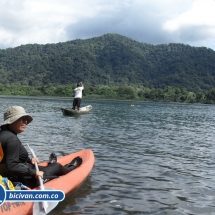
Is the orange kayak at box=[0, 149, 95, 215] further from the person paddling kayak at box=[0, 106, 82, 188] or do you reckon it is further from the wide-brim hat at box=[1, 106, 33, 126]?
the wide-brim hat at box=[1, 106, 33, 126]

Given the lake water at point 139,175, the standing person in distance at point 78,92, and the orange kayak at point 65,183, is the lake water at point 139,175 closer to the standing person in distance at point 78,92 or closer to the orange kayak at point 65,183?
the orange kayak at point 65,183

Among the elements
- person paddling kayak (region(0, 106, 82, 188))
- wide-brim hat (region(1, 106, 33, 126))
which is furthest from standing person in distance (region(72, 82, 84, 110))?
wide-brim hat (region(1, 106, 33, 126))

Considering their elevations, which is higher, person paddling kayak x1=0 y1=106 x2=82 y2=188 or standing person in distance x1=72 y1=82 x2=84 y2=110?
standing person in distance x1=72 y1=82 x2=84 y2=110

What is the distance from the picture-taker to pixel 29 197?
4.11 m

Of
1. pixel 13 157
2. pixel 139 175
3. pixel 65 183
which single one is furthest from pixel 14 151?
pixel 139 175

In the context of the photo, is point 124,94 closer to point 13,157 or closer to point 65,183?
point 65,183

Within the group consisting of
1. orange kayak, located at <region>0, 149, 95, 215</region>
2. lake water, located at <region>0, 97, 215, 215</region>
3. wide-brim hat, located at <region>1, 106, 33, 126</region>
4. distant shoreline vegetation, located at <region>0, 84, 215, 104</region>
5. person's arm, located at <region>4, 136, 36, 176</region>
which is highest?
distant shoreline vegetation, located at <region>0, 84, 215, 104</region>

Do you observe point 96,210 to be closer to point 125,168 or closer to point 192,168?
point 125,168

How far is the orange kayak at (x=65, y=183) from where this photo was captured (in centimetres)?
526

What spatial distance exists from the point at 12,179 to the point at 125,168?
4.49 meters

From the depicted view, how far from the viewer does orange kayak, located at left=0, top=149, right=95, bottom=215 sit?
5261mm

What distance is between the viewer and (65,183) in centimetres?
681

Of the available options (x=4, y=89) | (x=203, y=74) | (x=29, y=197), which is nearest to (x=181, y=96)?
(x=4, y=89)

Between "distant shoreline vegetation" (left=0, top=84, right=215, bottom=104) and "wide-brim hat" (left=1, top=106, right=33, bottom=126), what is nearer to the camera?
"wide-brim hat" (left=1, top=106, right=33, bottom=126)
